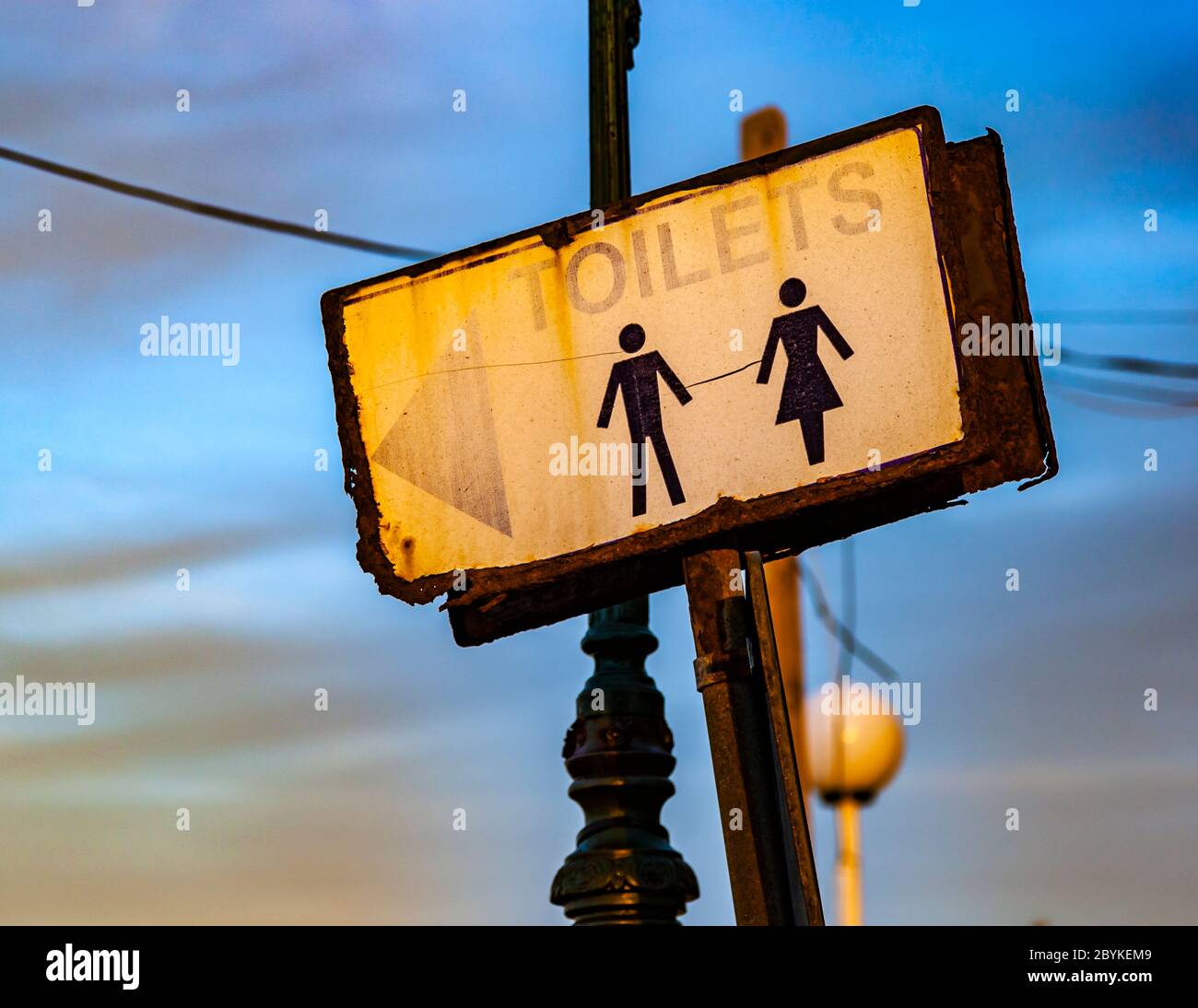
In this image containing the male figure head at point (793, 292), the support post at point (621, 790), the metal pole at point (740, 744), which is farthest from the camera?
the support post at point (621, 790)

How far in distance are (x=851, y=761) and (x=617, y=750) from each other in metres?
7.80

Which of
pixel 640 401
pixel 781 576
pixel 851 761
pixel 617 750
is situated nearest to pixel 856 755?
pixel 851 761

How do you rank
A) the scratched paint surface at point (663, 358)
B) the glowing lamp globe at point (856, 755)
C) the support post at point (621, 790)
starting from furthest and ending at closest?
the glowing lamp globe at point (856, 755)
the support post at point (621, 790)
the scratched paint surface at point (663, 358)

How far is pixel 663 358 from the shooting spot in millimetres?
3412

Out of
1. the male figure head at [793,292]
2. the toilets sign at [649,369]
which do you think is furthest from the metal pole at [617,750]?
the male figure head at [793,292]

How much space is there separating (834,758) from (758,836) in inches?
420

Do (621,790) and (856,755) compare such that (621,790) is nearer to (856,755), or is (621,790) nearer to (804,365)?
(804,365)

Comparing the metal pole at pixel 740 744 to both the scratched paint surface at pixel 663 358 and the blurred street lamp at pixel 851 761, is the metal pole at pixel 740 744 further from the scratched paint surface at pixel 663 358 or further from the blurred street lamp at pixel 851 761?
the blurred street lamp at pixel 851 761

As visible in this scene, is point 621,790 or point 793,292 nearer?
point 793,292

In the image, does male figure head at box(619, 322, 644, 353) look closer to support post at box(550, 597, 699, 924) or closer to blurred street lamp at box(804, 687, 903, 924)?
support post at box(550, 597, 699, 924)

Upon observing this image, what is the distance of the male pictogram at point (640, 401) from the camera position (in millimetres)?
3350

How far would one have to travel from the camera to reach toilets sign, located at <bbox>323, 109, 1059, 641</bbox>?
3225 millimetres
